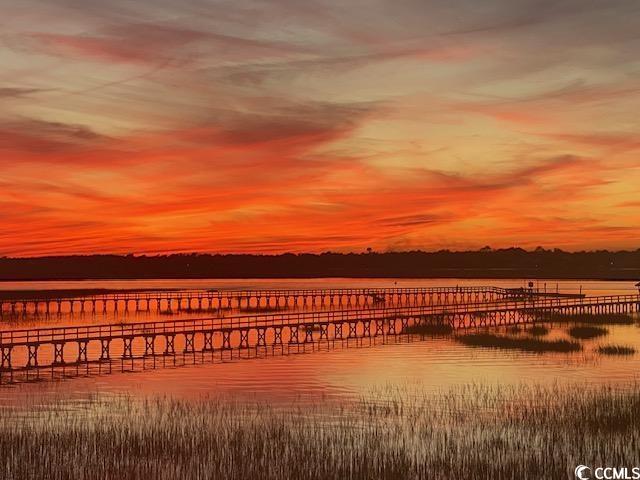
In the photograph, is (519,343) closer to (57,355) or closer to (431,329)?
(431,329)

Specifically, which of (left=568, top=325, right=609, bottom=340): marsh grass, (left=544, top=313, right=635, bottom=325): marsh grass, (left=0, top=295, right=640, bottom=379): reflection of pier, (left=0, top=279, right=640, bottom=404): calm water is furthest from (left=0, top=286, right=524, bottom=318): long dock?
(left=0, top=279, right=640, bottom=404): calm water

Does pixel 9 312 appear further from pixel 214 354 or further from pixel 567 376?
pixel 567 376

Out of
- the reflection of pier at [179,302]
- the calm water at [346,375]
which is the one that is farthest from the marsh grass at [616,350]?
the reflection of pier at [179,302]

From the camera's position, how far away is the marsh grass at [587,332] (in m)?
77.2

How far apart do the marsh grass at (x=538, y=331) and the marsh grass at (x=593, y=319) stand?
25.4 feet

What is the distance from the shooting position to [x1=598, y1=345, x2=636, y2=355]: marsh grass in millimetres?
62078

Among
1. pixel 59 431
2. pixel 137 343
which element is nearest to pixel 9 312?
pixel 137 343

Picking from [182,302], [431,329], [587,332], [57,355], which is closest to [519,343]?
[587,332]

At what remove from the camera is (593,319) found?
96.4m

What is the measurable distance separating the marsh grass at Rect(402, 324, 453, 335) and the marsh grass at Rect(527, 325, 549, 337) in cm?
761

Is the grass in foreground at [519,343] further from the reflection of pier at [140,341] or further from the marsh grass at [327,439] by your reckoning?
the marsh grass at [327,439]

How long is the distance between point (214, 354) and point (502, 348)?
22225 millimetres

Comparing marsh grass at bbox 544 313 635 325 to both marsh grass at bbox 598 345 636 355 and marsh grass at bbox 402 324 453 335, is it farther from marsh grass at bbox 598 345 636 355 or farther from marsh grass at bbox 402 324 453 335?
marsh grass at bbox 598 345 636 355

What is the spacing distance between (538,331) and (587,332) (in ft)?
14.9
